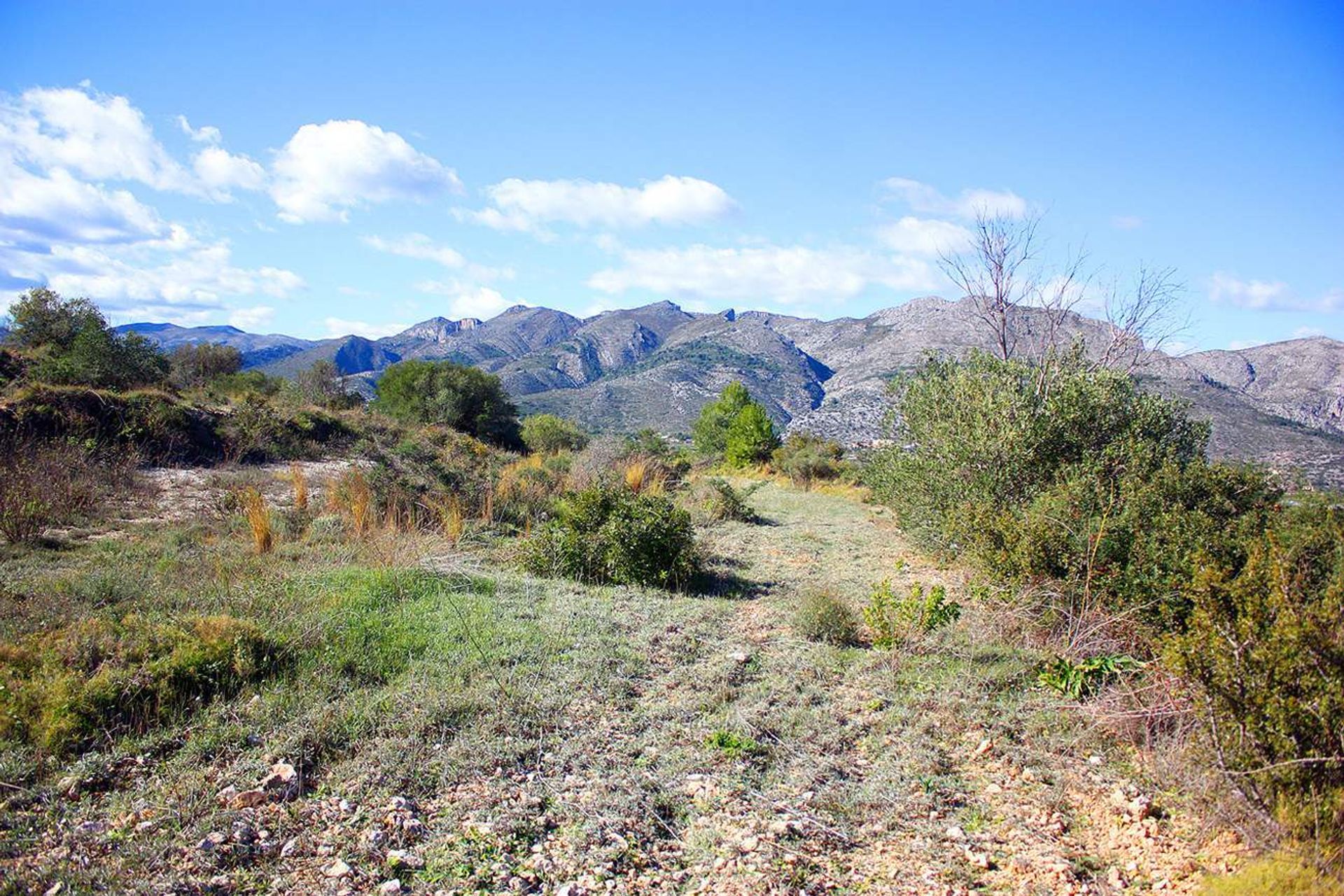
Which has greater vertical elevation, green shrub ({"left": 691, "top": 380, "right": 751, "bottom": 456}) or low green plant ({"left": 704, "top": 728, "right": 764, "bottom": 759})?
green shrub ({"left": 691, "top": 380, "right": 751, "bottom": 456})

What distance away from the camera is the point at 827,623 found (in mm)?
6398

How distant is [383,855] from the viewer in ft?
9.97

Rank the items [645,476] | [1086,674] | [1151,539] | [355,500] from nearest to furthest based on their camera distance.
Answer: [1086,674]
[1151,539]
[355,500]
[645,476]

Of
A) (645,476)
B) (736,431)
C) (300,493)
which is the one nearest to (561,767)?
(300,493)

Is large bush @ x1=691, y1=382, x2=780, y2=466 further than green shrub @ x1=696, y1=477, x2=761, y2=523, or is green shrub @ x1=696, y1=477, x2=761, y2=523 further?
large bush @ x1=691, y1=382, x2=780, y2=466

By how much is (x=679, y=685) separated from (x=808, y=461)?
22607 millimetres

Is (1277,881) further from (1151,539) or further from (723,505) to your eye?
(723,505)

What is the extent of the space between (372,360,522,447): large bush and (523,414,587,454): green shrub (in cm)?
60

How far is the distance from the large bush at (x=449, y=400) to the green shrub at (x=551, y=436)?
1.98ft

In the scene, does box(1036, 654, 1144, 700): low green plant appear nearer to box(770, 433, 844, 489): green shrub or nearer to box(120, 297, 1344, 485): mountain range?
box(120, 297, 1344, 485): mountain range

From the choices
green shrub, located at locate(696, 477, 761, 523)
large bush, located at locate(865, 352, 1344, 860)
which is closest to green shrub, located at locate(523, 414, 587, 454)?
green shrub, located at locate(696, 477, 761, 523)

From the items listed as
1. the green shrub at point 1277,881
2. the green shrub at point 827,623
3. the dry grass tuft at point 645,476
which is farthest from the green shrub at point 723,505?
the green shrub at point 1277,881

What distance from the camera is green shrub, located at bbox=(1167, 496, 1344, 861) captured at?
113 inches

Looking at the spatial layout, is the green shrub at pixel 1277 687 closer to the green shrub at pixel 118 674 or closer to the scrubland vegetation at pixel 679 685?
the scrubland vegetation at pixel 679 685
